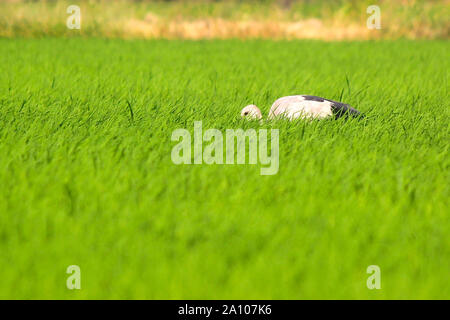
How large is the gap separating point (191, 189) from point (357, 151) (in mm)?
1475

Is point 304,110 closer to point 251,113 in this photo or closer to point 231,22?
point 251,113

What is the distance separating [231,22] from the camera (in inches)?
661

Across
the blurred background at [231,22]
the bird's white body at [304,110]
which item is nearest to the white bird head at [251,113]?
the bird's white body at [304,110]

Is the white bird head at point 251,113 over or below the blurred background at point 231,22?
below

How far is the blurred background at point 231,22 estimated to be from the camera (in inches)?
577

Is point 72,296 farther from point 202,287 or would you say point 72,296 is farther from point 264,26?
point 264,26

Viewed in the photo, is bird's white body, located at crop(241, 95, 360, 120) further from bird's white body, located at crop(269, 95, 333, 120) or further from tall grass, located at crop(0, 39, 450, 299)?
tall grass, located at crop(0, 39, 450, 299)

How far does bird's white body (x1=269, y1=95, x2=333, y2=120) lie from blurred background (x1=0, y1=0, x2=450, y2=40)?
1060cm

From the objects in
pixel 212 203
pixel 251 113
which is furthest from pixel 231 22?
pixel 212 203

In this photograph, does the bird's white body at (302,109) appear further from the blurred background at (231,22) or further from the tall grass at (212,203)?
the blurred background at (231,22)

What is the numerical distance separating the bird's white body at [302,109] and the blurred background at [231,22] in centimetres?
1060

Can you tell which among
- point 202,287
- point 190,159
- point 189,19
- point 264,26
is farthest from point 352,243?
point 189,19

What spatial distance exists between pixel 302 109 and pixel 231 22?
1219cm

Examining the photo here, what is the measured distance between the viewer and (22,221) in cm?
293
